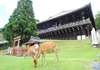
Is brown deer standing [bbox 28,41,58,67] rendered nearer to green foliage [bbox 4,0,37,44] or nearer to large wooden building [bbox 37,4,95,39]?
green foliage [bbox 4,0,37,44]

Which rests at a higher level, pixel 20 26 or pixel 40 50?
pixel 20 26

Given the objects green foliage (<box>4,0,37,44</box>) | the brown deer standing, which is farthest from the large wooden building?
the brown deer standing

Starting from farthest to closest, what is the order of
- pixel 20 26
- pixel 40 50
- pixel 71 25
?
pixel 71 25, pixel 20 26, pixel 40 50

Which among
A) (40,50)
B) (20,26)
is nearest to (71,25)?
(20,26)

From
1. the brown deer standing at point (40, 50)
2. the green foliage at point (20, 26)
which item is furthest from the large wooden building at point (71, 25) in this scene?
the brown deer standing at point (40, 50)

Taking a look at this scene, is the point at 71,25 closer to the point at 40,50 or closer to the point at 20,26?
the point at 20,26

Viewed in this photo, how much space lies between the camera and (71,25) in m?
68.0

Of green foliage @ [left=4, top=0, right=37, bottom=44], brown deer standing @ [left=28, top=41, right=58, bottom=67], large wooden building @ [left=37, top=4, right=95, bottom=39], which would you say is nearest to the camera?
brown deer standing @ [left=28, top=41, right=58, bottom=67]

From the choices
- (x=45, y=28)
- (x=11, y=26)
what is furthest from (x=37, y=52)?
(x=45, y=28)

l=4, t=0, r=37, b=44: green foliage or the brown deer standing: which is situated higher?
l=4, t=0, r=37, b=44: green foliage

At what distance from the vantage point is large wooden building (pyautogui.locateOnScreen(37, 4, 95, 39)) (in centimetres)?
6594

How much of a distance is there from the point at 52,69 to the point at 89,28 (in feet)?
159

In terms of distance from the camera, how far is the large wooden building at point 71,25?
65.9 metres

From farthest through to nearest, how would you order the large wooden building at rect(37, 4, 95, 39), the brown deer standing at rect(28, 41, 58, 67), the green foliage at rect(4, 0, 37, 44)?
the large wooden building at rect(37, 4, 95, 39) < the green foliage at rect(4, 0, 37, 44) < the brown deer standing at rect(28, 41, 58, 67)
